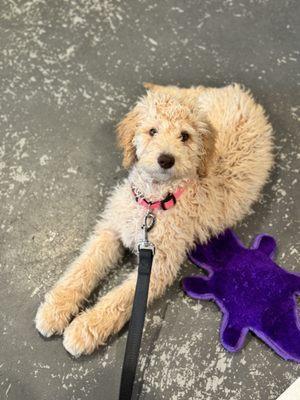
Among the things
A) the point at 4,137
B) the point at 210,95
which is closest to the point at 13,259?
the point at 4,137

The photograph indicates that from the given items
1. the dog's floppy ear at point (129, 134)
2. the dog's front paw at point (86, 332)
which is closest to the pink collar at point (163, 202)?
the dog's floppy ear at point (129, 134)

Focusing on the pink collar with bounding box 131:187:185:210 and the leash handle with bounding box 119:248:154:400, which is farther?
the pink collar with bounding box 131:187:185:210

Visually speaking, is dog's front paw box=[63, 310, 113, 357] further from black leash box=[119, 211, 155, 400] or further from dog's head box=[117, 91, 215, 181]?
dog's head box=[117, 91, 215, 181]

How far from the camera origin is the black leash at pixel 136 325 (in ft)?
4.32

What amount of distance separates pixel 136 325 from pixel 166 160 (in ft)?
1.51

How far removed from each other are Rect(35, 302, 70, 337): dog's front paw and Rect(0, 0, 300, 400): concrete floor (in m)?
0.05

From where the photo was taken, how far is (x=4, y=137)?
6.31 ft

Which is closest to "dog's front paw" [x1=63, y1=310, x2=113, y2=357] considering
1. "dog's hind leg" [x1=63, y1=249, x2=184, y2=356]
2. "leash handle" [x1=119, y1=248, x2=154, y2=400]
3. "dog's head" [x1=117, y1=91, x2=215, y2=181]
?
"dog's hind leg" [x1=63, y1=249, x2=184, y2=356]

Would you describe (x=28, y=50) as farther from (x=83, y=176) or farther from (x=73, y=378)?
(x=73, y=378)

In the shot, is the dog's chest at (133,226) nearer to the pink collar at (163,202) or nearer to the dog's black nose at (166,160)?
the pink collar at (163,202)

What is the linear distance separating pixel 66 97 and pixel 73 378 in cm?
114

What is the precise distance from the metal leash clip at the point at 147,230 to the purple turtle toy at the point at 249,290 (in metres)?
0.25

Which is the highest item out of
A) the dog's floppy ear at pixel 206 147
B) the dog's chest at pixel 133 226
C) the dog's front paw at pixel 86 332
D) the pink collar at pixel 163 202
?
the dog's floppy ear at pixel 206 147

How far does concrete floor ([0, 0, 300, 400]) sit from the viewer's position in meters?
1.47
